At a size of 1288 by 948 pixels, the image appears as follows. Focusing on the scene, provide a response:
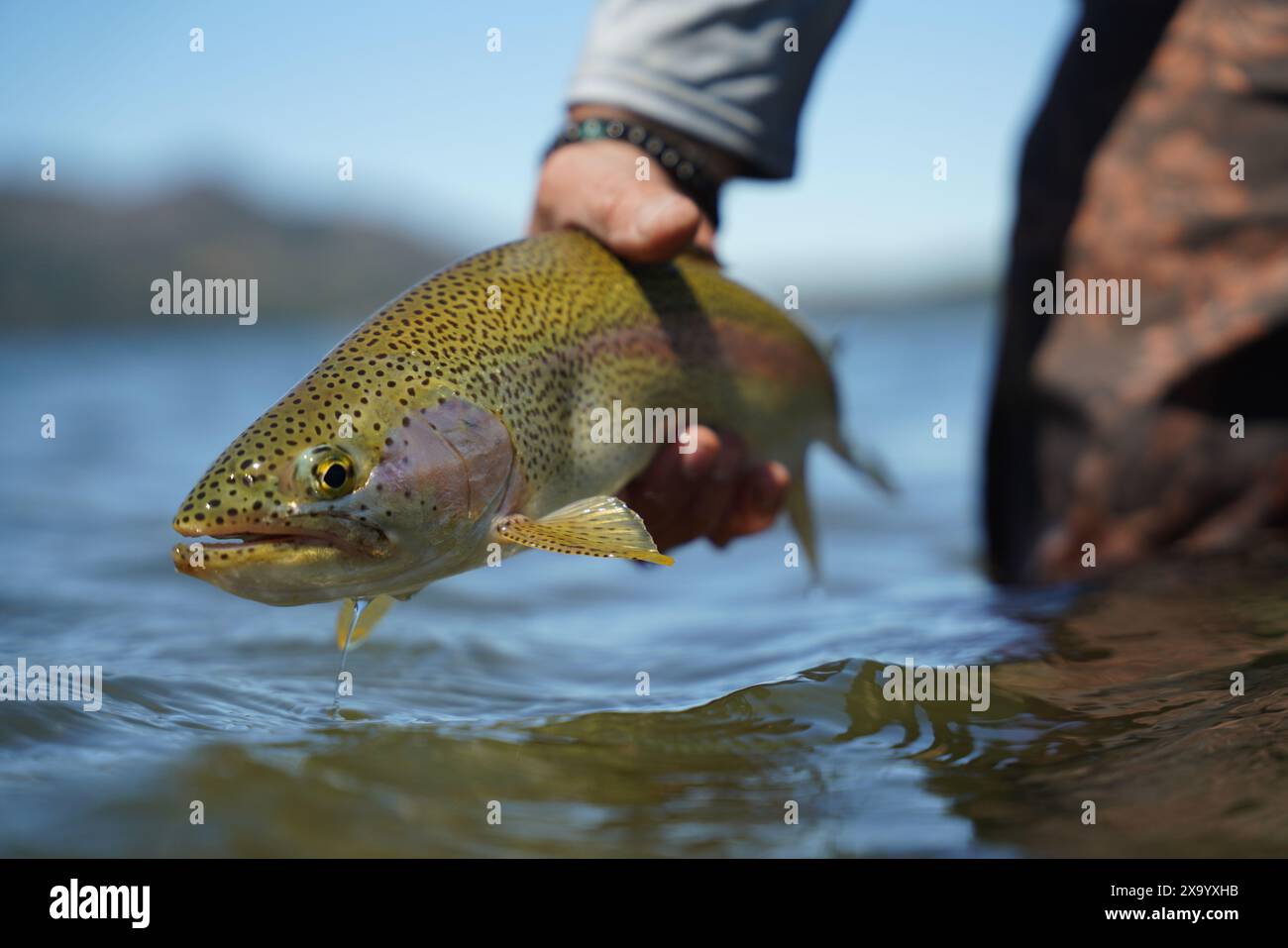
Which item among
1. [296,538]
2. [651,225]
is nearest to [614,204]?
[651,225]

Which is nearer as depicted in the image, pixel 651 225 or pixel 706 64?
pixel 651 225

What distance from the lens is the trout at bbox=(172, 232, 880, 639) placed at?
2.61 meters

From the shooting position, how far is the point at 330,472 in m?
2.63

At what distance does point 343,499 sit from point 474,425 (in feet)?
1.44

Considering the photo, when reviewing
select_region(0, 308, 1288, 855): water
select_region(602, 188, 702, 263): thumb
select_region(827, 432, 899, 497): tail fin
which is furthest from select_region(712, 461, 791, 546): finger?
select_region(602, 188, 702, 263): thumb

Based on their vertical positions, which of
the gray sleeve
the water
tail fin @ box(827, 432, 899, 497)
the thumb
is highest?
the gray sleeve

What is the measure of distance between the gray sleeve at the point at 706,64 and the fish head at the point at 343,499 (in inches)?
71.4

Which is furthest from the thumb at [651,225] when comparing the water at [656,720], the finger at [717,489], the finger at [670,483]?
the water at [656,720]

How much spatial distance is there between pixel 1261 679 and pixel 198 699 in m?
3.03

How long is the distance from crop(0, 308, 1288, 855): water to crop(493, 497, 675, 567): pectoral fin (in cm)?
52

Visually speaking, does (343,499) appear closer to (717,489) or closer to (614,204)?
(614,204)

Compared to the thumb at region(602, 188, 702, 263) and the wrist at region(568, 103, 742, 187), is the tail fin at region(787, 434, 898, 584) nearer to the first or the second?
the wrist at region(568, 103, 742, 187)

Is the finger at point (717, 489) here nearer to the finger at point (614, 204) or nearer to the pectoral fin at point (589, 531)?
→ the finger at point (614, 204)
